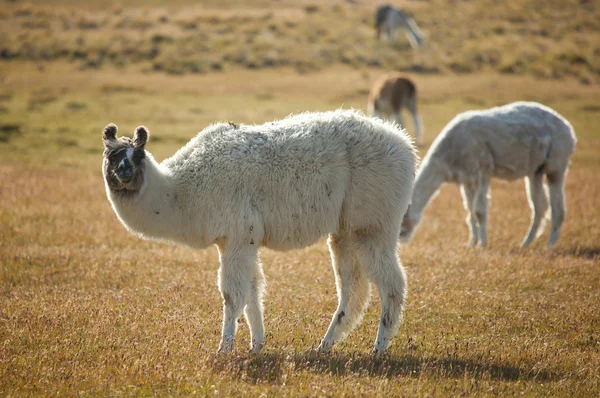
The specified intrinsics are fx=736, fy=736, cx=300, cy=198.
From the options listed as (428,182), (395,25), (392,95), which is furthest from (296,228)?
(395,25)

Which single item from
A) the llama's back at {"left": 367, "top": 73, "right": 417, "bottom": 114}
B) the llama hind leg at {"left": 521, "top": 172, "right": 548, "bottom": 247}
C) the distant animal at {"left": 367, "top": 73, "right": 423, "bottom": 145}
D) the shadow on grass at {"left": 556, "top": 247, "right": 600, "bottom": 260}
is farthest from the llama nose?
the llama's back at {"left": 367, "top": 73, "right": 417, "bottom": 114}

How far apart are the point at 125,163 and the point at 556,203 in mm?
8840

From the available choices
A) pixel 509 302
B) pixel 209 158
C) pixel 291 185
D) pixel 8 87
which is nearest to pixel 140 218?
pixel 209 158

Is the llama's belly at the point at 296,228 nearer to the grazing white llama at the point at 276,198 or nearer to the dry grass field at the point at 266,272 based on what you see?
the grazing white llama at the point at 276,198

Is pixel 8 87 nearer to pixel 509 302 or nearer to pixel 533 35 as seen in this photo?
pixel 509 302

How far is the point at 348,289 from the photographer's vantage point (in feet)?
24.5

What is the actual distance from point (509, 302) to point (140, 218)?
15.6 feet

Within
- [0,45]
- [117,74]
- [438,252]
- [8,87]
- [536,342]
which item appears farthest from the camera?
[0,45]

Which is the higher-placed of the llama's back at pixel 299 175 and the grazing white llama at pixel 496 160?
the llama's back at pixel 299 175

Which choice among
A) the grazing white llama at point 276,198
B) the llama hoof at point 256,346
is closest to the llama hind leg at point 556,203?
the grazing white llama at point 276,198

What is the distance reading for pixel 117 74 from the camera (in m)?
36.6

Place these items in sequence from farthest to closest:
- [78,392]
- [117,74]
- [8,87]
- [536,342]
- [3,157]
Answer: [117,74] → [8,87] → [3,157] → [536,342] → [78,392]

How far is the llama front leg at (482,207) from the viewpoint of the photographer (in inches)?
499

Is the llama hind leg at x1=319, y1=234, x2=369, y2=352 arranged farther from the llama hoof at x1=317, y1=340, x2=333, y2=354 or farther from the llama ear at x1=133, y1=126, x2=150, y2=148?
the llama ear at x1=133, y1=126, x2=150, y2=148
